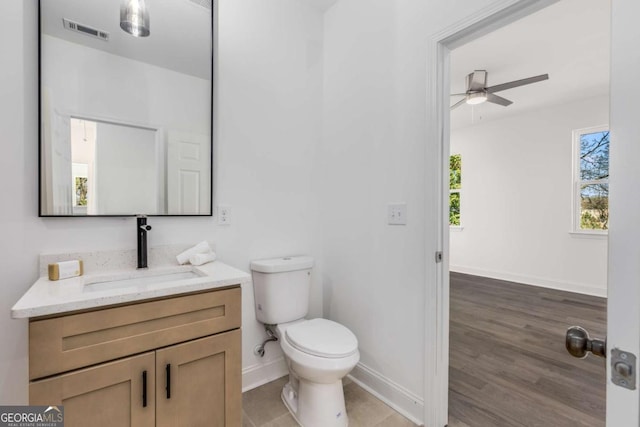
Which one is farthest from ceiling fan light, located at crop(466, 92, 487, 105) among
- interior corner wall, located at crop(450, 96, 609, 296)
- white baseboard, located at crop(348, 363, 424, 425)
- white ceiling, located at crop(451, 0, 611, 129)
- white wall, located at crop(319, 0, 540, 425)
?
white baseboard, located at crop(348, 363, 424, 425)

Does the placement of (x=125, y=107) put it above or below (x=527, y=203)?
above

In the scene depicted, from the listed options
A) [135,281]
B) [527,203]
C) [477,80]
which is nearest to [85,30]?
[135,281]

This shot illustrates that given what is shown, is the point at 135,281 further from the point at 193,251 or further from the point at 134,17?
the point at 134,17

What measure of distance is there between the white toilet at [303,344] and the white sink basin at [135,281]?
46 centimetres

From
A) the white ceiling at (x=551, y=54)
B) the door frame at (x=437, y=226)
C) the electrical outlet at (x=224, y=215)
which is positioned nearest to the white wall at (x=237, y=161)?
the electrical outlet at (x=224, y=215)

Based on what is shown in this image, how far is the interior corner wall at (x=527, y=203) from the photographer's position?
387cm

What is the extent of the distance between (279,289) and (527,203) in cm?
422

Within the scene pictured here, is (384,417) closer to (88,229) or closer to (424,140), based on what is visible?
(424,140)

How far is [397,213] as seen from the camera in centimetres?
169

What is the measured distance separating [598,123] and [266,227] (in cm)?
441

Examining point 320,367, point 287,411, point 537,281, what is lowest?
point 287,411

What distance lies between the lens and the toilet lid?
140cm

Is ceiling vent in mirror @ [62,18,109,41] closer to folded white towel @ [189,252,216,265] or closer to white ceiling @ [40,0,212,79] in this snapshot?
white ceiling @ [40,0,212,79]

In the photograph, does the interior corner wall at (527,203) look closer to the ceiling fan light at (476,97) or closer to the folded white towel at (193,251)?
the ceiling fan light at (476,97)
